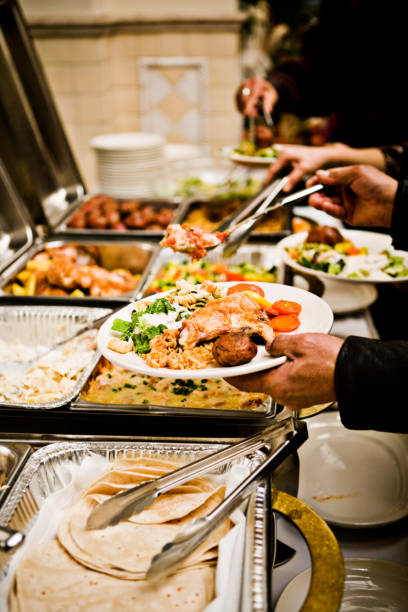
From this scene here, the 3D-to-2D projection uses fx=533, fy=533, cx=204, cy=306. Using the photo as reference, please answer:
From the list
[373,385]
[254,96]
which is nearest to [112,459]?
[373,385]

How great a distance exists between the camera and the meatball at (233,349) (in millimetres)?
1115

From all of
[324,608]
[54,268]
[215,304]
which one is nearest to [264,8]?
[54,268]

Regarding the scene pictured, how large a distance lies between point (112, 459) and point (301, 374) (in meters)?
0.51

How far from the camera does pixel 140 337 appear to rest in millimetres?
1251

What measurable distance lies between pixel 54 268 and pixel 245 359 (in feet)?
4.26

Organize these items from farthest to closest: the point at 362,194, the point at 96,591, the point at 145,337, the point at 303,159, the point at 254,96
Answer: the point at 254,96 < the point at 303,159 < the point at 362,194 < the point at 145,337 < the point at 96,591

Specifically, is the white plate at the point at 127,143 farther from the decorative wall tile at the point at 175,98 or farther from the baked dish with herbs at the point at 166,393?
the decorative wall tile at the point at 175,98

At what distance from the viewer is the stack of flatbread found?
0.99 metres

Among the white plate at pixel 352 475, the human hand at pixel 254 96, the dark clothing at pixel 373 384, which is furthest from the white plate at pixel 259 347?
the human hand at pixel 254 96

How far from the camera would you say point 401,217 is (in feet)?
5.66

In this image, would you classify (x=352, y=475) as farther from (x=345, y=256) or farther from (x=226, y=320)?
(x=345, y=256)

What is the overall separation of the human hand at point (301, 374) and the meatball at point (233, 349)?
0.16ft

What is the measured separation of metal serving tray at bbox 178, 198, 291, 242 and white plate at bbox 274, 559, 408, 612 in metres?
1.49

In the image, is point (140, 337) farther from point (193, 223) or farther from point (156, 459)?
point (193, 223)
